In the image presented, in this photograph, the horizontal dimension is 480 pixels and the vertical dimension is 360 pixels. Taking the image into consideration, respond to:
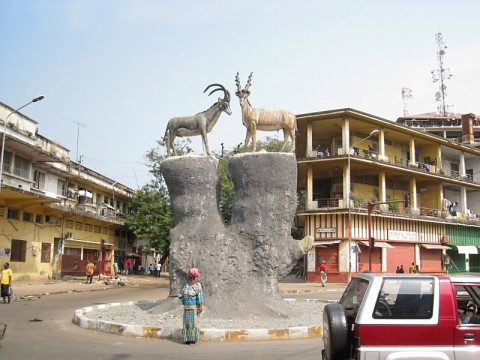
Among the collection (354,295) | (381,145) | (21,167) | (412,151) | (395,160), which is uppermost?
(412,151)

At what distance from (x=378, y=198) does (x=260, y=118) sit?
30.4 m

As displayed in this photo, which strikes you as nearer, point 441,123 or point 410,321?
point 410,321

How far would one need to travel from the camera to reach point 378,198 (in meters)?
42.5

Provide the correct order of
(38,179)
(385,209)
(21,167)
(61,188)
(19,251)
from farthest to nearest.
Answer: (385,209) → (61,188) → (38,179) → (21,167) → (19,251)

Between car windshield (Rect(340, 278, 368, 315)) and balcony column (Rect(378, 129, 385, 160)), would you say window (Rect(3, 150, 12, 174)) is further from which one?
balcony column (Rect(378, 129, 385, 160))

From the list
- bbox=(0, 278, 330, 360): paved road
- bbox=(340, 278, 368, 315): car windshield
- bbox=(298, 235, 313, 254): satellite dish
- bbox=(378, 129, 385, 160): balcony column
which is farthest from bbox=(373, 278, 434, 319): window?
bbox=(378, 129, 385, 160): balcony column

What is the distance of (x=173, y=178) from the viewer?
14.1 meters

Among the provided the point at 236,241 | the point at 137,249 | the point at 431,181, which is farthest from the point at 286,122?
the point at 137,249

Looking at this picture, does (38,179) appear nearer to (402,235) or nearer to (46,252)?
(46,252)

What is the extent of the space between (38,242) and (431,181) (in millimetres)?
34799

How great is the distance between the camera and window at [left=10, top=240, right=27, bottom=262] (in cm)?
2970

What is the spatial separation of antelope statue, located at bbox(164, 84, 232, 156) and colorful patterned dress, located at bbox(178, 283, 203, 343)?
17.7 ft

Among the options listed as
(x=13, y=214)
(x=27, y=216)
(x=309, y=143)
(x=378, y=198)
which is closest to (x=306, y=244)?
(x=13, y=214)

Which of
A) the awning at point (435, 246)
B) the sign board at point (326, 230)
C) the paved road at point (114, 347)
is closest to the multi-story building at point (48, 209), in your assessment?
the paved road at point (114, 347)
